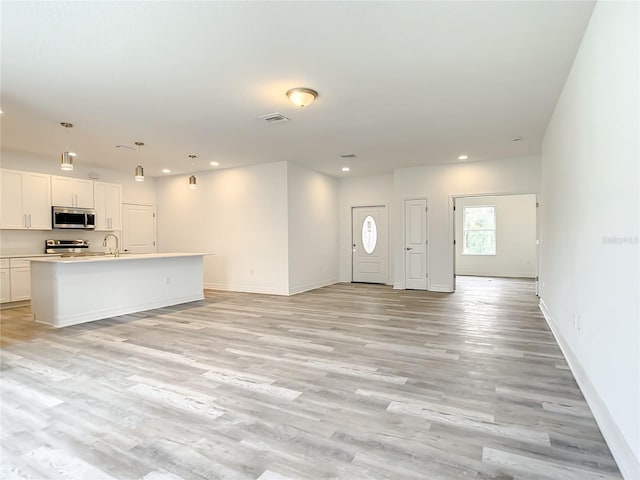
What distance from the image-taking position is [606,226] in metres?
2.08

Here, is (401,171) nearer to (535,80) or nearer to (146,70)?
(535,80)

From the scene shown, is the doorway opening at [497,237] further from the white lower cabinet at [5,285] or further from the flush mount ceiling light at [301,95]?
the white lower cabinet at [5,285]

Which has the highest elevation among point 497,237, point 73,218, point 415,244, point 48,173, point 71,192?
point 48,173

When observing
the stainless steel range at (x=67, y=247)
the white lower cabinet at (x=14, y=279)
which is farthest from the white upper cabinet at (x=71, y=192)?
the white lower cabinet at (x=14, y=279)

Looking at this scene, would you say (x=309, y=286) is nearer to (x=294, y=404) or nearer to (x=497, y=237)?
(x=294, y=404)

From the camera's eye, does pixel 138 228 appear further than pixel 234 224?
Yes

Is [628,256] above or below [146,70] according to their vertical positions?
below

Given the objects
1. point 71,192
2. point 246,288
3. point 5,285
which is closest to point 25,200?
point 71,192

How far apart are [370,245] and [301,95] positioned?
581 cm

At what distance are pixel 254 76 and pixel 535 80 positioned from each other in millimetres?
2801

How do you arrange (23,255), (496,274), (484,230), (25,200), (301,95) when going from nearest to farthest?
(301,95) < (25,200) < (23,255) < (496,274) < (484,230)

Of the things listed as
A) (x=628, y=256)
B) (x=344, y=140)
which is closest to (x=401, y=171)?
(x=344, y=140)

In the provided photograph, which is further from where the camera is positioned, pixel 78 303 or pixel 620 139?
pixel 78 303

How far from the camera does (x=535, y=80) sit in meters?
3.42
